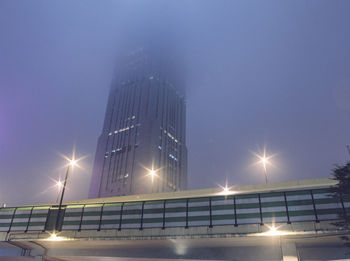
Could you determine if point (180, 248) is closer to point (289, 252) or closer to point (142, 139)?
point (289, 252)

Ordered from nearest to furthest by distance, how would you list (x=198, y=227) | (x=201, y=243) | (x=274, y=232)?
(x=274, y=232) < (x=198, y=227) < (x=201, y=243)

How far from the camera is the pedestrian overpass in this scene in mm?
21547

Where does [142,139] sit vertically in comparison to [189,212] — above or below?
above

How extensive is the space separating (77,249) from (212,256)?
592 inches

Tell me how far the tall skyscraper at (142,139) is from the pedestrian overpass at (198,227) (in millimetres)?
91659

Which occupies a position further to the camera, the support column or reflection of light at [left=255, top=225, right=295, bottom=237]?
the support column

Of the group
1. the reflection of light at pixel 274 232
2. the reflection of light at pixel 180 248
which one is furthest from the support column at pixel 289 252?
the reflection of light at pixel 180 248

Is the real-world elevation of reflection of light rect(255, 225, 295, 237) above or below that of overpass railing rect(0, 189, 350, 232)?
below

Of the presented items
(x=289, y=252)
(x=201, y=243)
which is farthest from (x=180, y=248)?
(x=289, y=252)

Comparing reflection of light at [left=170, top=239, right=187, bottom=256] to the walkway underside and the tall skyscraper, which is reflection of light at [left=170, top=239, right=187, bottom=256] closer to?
the walkway underside

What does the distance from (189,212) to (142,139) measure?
117m

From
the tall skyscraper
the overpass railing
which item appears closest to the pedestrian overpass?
the overpass railing

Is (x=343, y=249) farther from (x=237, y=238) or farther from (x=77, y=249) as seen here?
(x=77, y=249)

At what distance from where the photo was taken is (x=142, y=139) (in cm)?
13925
